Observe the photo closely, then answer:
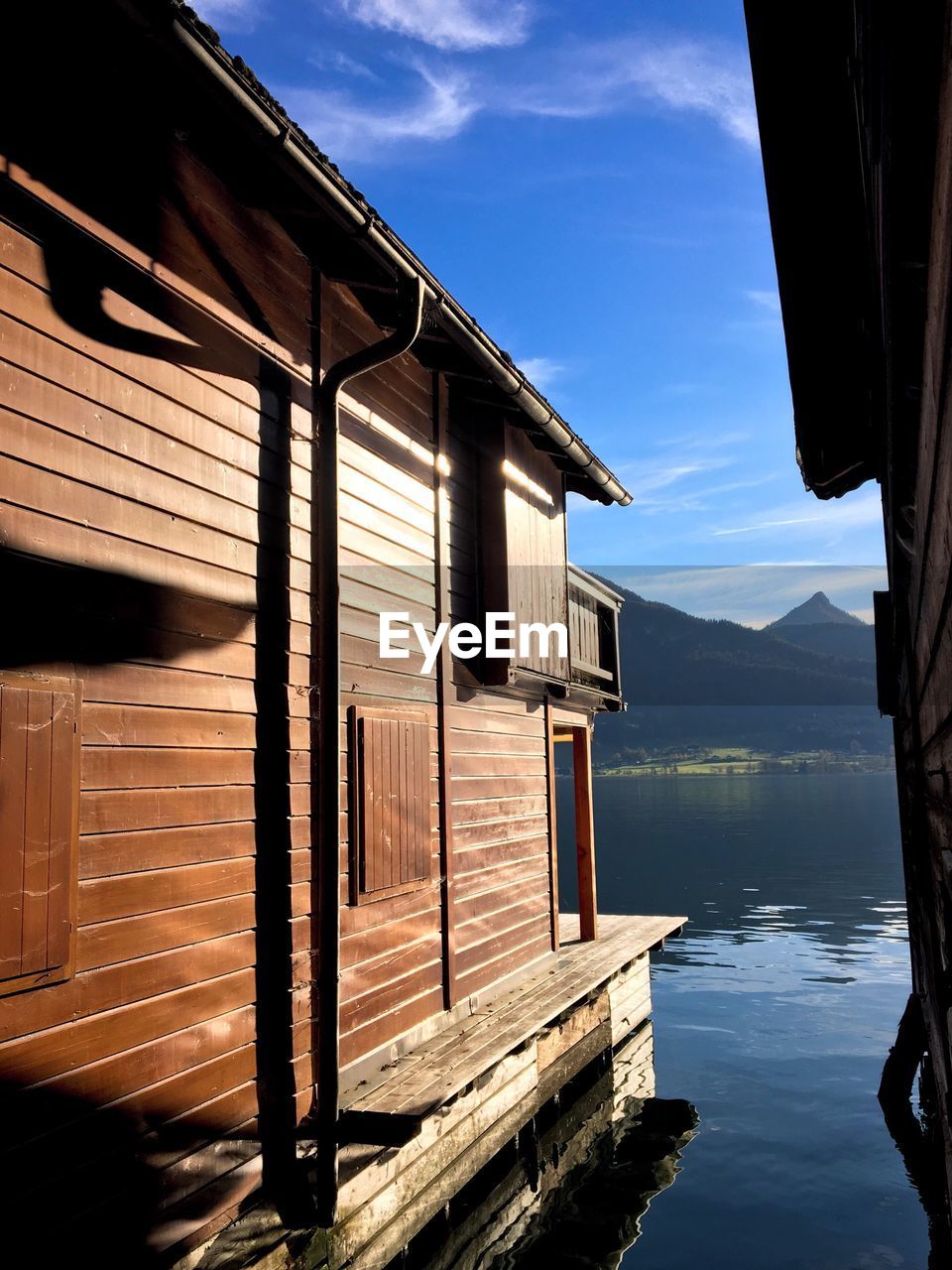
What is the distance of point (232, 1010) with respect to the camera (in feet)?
17.6

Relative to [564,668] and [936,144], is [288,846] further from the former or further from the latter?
[564,668]

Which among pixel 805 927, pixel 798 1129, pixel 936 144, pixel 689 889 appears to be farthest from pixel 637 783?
pixel 936 144

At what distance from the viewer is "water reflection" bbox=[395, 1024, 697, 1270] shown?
739 cm

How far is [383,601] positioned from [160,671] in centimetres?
276

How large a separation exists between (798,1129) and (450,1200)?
19.2ft

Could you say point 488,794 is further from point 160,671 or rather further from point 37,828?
point 37,828

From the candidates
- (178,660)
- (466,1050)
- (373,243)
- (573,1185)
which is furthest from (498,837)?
(373,243)

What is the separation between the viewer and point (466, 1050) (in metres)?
7.41

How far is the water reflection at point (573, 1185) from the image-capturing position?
7395 millimetres

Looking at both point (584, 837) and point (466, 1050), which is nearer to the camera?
point (466, 1050)

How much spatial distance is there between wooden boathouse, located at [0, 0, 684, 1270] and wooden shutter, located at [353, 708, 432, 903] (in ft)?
0.11

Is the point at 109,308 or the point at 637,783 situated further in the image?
the point at 637,783

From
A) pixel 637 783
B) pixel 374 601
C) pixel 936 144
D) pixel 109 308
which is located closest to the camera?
pixel 936 144

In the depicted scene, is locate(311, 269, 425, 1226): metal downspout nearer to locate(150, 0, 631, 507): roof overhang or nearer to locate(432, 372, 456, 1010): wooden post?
locate(150, 0, 631, 507): roof overhang
